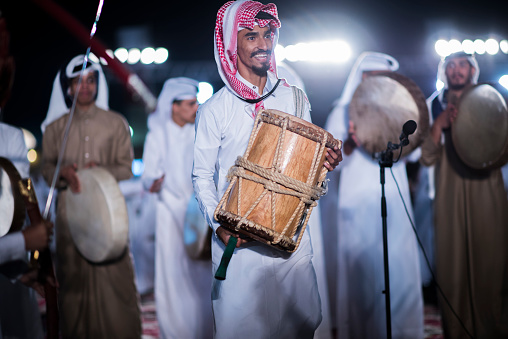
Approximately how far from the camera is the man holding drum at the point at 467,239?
4.42 meters

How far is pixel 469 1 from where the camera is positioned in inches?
303

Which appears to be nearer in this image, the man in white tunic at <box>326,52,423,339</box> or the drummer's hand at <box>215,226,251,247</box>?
the drummer's hand at <box>215,226,251,247</box>

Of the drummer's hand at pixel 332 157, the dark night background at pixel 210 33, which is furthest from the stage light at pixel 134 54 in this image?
the drummer's hand at pixel 332 157

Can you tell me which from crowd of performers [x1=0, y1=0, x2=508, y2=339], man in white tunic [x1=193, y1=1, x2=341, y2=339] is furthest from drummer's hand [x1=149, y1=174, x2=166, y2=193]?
man in white tunic [x1=193, y1=1, x2=341, y2=339]

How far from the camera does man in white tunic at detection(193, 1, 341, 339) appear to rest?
2.78 meters

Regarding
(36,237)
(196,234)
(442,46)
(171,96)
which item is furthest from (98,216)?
(442,46)

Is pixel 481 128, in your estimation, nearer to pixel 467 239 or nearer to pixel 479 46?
pixel 467 239

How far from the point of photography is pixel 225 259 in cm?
246

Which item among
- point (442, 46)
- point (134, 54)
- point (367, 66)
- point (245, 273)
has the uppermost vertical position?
point (134, 54)

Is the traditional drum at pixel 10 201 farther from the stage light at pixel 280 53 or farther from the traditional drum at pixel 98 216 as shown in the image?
the stage light at pixel 280 53

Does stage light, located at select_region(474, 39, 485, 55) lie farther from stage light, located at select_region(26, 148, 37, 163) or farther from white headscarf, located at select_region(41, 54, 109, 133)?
stage light, located at select_region(26, 148, 37, 163)

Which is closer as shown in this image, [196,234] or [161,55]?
[196,234]

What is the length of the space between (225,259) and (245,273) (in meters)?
0.36

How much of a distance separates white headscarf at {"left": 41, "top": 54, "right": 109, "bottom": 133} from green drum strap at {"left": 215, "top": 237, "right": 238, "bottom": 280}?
280 cm
